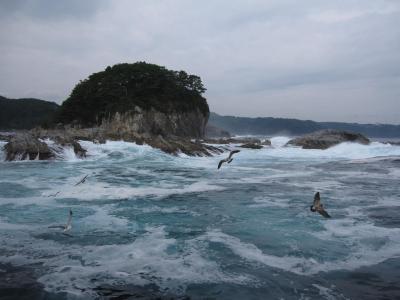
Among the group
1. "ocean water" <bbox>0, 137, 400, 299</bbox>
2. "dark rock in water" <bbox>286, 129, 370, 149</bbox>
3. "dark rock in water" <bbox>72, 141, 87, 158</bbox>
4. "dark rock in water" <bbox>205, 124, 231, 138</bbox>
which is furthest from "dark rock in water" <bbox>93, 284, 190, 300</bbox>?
"dark rock in water" <bbox>205, 124, 231, 138</bbox>

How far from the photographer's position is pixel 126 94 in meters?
61.0

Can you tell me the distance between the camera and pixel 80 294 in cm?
550

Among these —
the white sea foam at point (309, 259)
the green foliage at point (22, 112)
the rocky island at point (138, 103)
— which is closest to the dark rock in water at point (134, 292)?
the white sea foam at point (309, 259)

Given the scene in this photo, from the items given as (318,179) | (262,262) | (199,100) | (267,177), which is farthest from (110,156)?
(199,100)

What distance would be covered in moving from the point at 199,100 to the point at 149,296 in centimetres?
6341

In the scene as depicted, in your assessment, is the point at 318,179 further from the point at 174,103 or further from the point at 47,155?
the point at 174,103

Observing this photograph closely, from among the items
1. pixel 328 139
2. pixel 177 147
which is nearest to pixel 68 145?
pixel 177 147

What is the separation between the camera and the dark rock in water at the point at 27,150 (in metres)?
24.0

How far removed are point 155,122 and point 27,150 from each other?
33353 millimetres

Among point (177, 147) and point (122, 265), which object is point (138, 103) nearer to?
point (177, 147)

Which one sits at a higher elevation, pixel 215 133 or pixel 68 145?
pixel 68 145

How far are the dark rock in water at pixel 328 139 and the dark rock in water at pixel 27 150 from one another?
28969 millimetres

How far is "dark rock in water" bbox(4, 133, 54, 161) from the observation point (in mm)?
24031

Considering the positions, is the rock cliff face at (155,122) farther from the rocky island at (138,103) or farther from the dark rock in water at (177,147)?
the dark rock in water at (177,147)
